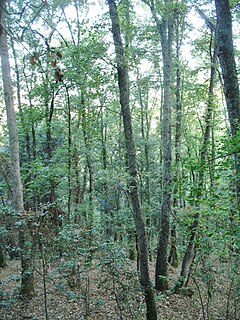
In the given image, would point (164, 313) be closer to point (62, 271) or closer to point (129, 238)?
point (62, 271)

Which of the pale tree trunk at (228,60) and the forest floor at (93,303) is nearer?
the pale tree trunk at (228,60)

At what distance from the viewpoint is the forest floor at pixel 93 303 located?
600cm

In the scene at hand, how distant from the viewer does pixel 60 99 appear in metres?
12.6

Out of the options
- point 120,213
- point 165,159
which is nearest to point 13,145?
point 165,159

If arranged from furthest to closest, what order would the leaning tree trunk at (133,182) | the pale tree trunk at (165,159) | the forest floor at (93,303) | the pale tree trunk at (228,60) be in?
1. the pale tree trunk at (165,159)
2. the leaning tree trunk at (133,182)
3. the forest floor at (93,303)
4. the pale tree trunk at (228,60)

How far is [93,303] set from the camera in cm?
687

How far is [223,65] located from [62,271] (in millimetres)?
5144

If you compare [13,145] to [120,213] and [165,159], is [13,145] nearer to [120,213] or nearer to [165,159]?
[165,159]

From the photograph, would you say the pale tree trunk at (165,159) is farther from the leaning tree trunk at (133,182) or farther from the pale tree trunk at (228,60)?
the pale tree trunk at (228,60)

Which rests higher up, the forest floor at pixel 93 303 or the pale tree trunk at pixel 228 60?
the pale tree trunk at pixel 228 60

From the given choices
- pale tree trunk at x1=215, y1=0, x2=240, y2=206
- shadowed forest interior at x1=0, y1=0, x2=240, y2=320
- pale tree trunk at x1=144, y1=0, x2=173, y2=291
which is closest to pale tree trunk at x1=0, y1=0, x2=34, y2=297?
shadowed forest interior at x1=0, y1=0, x2=240, y2=320

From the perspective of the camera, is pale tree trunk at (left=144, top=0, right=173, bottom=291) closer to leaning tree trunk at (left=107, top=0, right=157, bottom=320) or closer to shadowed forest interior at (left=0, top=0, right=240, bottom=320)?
shadowed forest interior at (left=0, top=0, right=240, bottom=320)

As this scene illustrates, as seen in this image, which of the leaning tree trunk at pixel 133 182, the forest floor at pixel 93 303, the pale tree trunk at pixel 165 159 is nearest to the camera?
the forest floor at pixel 93 303

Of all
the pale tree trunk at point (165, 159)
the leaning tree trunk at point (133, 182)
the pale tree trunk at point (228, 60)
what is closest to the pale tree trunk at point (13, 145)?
the leaning tree trunk at point (133, 182)
